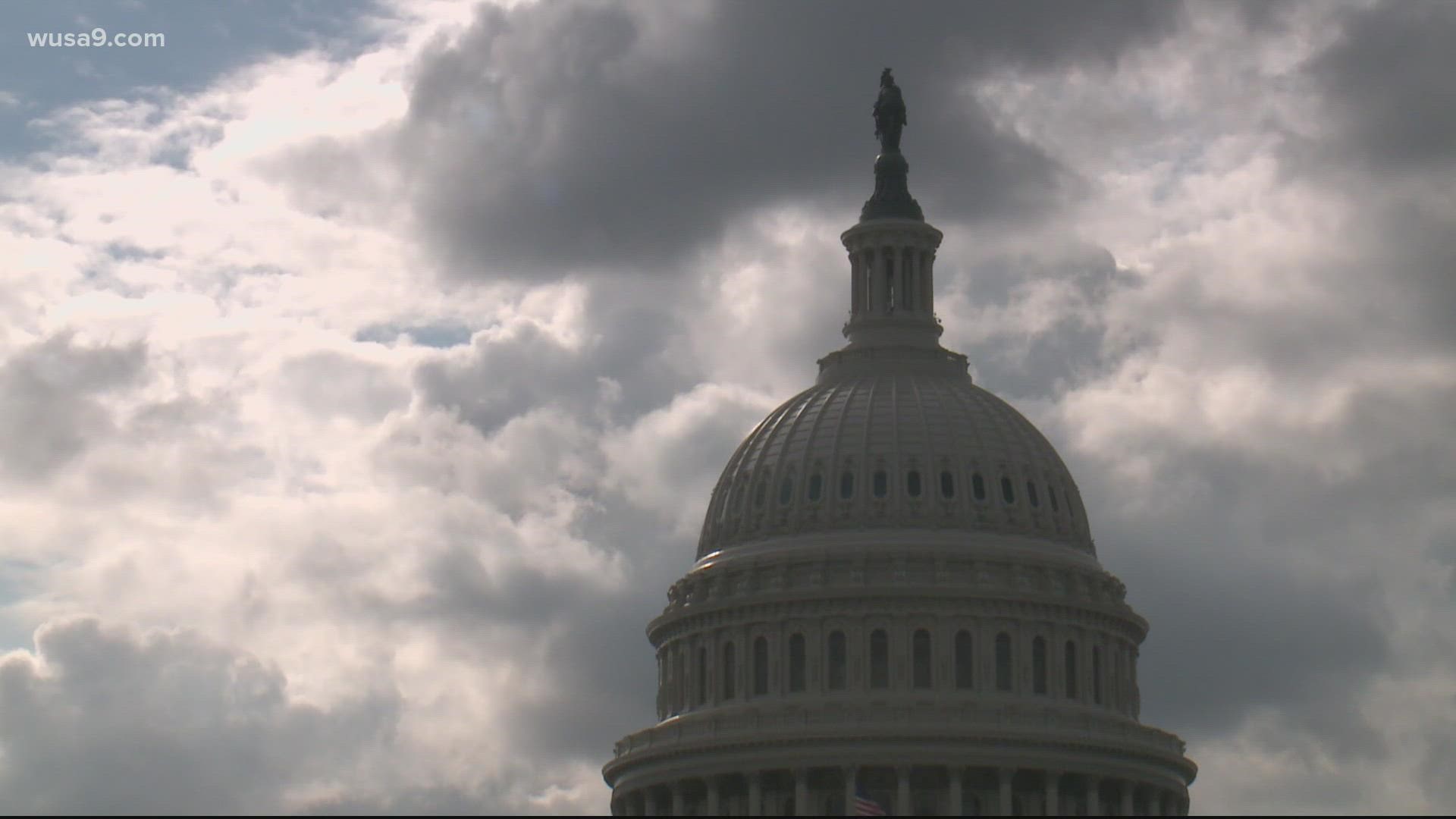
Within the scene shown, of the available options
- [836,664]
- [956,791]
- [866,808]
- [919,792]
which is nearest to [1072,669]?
[919,792]

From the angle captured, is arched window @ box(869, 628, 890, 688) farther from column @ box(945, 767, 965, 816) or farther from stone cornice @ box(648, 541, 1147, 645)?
column @ box(945, 767, 965, 816)

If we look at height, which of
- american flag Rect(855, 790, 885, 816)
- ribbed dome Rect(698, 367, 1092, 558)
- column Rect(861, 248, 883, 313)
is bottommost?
american flag Rect(855, 790, 885, 816)

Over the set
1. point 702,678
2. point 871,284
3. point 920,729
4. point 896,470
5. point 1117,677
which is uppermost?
point 871,284

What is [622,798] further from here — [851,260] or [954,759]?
[851,260]

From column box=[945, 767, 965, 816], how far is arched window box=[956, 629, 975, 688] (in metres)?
5.54

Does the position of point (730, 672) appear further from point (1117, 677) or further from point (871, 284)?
point (871, 284)

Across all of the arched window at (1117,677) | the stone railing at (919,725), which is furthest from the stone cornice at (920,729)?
the arched window at (1117,677)

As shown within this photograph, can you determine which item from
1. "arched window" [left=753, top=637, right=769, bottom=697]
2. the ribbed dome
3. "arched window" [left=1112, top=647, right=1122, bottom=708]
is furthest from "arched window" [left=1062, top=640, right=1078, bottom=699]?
"arched window" [left=753, top=637, right=769, bottom=697]

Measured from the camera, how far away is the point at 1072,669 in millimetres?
150000

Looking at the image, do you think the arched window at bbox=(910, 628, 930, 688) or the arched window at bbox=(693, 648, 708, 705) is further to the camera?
the arched window at bbox=(693, 648, 708, 705)

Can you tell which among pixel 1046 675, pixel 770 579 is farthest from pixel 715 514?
pixel 1046 675

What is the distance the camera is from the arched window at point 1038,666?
14800cm

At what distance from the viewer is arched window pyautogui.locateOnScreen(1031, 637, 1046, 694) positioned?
148000 millimetres

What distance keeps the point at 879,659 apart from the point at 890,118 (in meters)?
34.5
